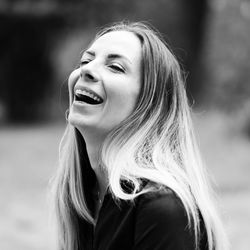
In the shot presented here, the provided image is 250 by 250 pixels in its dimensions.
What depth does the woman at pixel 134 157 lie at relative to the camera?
7.50 ft

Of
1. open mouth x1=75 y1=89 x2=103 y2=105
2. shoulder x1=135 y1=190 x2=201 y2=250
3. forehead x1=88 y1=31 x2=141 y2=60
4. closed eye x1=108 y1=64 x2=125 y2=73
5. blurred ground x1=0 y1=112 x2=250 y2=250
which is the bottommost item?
blurred ground x1=0 y1=112 x2=250 y2=250

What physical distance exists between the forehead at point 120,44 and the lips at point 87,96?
0.17 m

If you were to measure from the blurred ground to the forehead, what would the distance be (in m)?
1.04

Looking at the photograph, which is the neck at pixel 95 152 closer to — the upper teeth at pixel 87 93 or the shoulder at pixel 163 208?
the upper teeth at pixel 87 93

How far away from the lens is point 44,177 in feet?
33.9

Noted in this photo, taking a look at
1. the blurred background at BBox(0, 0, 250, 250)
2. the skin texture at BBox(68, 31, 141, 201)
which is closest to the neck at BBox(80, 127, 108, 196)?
the skin texture at BBox(68, 31, 141, 201)

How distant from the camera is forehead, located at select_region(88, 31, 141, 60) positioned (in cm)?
266

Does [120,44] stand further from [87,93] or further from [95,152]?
[95,152]

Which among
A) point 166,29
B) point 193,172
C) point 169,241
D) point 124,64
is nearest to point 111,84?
point 124,64

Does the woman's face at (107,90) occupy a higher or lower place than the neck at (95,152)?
higher

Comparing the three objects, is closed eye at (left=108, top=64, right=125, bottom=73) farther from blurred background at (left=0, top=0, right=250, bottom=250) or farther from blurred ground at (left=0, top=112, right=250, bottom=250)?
blurred background at (left=0, top=0, right=250, bottom=250)

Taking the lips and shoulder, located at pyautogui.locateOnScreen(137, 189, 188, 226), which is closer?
shoulder, located at pyautogui.locateOnScreen(137, 189, 188, 226)

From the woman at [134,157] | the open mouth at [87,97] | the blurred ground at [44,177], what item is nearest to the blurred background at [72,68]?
the blurred ground at [44,177]

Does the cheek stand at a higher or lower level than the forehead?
lower
